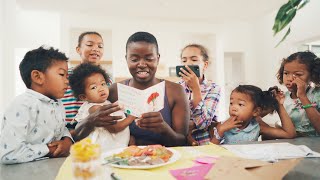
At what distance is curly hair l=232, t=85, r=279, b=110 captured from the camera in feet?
5.13

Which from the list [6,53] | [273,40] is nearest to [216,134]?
[6,53]

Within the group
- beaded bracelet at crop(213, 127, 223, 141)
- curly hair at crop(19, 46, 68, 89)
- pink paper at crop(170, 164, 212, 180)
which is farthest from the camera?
beaded bracelet at crop(213, 127, 223, 141)

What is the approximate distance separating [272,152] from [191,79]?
0.71 meters

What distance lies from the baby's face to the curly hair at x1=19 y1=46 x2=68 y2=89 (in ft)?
0.71

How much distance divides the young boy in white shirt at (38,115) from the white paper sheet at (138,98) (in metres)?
0.29

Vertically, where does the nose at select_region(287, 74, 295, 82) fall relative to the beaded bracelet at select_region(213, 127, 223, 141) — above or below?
above

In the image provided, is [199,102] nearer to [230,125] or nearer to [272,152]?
[230,125]

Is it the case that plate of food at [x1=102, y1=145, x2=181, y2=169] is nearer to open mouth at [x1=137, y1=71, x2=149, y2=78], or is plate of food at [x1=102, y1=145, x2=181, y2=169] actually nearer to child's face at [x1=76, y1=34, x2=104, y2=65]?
open mouth at [x1=137, y1=71, x2=149, y2=78]

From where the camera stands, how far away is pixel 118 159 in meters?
0.87

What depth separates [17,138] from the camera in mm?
970

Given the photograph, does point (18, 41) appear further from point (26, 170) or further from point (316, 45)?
point (316, 45)

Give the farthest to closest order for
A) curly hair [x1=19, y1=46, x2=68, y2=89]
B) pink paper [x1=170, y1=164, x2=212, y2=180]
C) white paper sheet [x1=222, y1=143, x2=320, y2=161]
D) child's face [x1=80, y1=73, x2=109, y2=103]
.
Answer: child's face [x1=80, y1=73, x2=109, y2=103] < curly hair [x1=19, y1=46, x2=68, y2=89] < white paper sheet [x1=222, y1=143, x2=320, y2=161] < pink paper [x1=170, y1=164, x2=212, y2=180]

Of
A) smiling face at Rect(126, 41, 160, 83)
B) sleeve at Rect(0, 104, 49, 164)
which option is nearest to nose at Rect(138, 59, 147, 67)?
smiling face at Rect(126, 41, 160, 83)

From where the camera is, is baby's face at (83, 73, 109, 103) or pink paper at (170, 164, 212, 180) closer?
pink paper at (170, 164, 212, 180)
